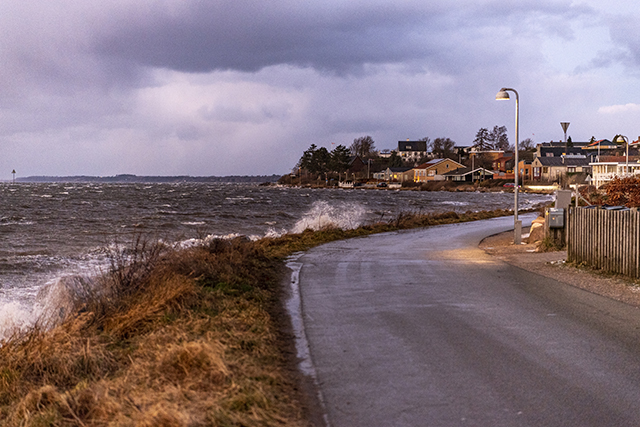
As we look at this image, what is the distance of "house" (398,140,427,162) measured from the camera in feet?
635

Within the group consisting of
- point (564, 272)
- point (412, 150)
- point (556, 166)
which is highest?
point (412, 150)

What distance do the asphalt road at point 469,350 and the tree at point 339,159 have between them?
481 ft

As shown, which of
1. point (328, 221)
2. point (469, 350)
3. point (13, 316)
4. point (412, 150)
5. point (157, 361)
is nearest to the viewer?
point (157, 361)

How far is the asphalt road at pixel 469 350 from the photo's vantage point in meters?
5.27

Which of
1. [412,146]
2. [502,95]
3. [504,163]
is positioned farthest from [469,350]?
[412,146]

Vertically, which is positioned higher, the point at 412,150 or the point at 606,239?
the point at 412,150

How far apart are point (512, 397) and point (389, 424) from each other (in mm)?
1401

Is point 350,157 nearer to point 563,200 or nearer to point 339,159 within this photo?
point 339,159

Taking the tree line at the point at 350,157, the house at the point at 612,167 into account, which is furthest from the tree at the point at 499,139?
the house at the point at 612,167

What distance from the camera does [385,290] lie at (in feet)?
38.2

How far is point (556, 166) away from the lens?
372 feet

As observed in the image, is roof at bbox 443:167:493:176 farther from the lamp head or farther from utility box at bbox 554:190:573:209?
the lamp head

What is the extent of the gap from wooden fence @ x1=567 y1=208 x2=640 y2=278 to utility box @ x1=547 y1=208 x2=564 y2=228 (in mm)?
1941

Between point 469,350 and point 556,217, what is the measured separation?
37.1 feet
